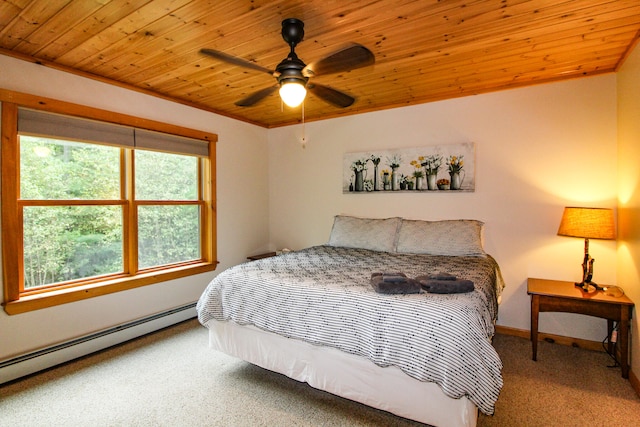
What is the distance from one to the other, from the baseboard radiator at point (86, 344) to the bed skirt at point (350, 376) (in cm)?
116

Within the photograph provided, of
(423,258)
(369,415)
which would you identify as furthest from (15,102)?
(423,258)

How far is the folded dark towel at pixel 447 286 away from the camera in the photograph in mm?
1797

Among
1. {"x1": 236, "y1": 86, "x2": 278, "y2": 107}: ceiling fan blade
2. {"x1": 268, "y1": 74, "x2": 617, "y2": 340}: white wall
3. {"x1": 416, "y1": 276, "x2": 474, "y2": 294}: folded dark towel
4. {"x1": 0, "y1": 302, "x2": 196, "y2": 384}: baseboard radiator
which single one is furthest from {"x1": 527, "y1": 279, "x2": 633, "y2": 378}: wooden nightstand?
{"x1": 0, "y1": 302, "x2": 196, "y2": 384}: baseboard radiator

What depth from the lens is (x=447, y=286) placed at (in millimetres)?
1804

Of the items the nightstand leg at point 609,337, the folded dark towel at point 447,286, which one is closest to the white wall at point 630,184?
the nightstand leg at point 609,337

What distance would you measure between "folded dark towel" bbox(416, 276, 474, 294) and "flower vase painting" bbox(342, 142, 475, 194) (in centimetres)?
169

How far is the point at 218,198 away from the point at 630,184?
3809mm

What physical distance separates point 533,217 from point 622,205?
2.01ft

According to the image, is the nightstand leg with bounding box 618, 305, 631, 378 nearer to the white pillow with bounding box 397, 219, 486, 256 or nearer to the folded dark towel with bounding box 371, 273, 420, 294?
the white pillow with bounding box 397, 219, 486, 256

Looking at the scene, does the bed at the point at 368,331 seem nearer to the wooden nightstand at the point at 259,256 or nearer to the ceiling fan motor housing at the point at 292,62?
the ceiling fan motor housing at the point at 292,62

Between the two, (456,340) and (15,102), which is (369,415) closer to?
(456,340)

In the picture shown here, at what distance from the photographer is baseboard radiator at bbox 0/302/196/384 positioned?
2252 mm

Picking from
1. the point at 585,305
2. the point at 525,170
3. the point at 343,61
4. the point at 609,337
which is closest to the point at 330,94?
the point at 343,61

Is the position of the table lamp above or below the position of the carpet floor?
above
